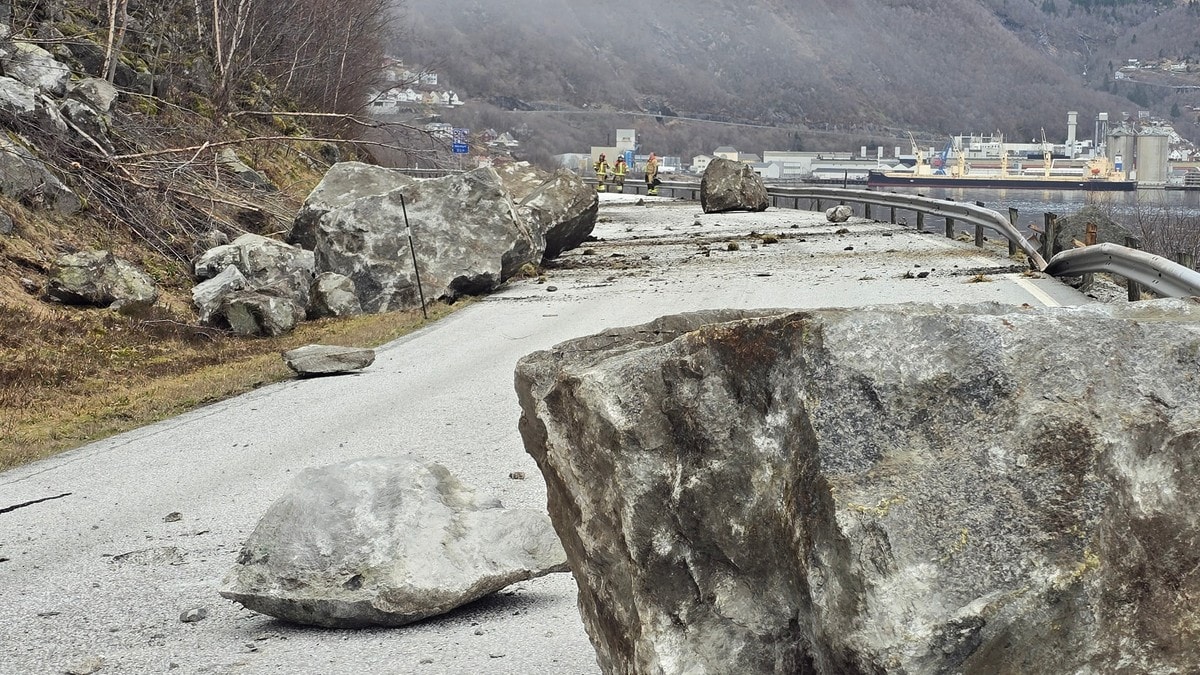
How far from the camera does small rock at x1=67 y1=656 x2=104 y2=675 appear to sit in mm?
4836

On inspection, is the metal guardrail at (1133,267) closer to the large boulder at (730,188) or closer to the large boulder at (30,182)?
the large boulder at (30,182)

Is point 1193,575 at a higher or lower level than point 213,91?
lower

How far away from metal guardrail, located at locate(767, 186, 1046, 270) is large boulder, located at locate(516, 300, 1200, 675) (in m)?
15.3

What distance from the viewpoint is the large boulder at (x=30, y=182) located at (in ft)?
63.0

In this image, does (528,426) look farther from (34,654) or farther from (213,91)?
(213,91)

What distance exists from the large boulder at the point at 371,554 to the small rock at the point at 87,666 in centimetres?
53

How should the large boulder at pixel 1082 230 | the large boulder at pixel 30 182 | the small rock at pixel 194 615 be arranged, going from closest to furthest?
1. the small rock at pixel 194 615
2. the large boulder at pixel 1082 230
3. the large boulder at pixel 30 182

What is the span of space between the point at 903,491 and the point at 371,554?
8.90 feet

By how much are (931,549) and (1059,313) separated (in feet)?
2.71

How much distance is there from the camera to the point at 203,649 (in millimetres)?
5059

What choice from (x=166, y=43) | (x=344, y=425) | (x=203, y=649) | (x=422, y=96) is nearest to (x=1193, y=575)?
(x=203, y=649)

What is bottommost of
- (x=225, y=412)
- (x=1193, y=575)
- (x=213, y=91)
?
(x=225, y=412)

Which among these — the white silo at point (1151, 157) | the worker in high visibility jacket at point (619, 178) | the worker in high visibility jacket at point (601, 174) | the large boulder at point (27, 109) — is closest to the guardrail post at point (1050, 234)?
the large boulder at point (27, 109)

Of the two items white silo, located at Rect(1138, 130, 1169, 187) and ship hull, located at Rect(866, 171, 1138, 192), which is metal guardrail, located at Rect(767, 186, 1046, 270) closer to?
ship hull, located at Rect(866, 171, 1138, 192)
